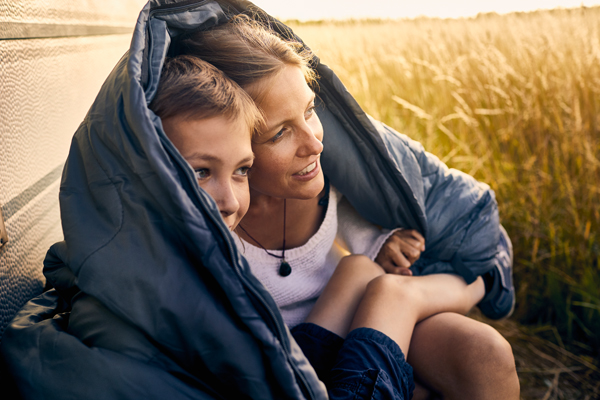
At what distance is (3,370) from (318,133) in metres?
1.05

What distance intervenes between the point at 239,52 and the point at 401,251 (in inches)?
37.4

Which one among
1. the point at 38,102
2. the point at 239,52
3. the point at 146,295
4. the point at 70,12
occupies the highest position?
the point at 70,12

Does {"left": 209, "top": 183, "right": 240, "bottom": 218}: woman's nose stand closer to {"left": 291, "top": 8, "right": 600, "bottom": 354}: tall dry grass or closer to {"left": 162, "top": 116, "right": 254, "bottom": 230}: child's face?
{"left": 162, "top": 116, "right": 254, "bottom": 230}: child's face

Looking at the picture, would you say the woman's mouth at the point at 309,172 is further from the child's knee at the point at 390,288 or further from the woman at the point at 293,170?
the child's knee at the point at 390,288

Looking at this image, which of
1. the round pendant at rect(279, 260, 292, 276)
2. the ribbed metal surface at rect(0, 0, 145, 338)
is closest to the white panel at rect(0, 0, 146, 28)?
the ribbed metal surface at rect(0, 0, 145, 338)

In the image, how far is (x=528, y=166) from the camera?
262 cm

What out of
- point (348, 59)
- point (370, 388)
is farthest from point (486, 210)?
point (348, 59)

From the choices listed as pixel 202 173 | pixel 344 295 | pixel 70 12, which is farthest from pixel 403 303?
pixel 70 12

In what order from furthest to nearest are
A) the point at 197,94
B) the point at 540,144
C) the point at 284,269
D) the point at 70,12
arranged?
the point at 540,144
the point at 70,12
the point at 284,269
the point at 197,94

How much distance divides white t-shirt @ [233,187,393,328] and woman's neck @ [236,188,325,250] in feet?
0.18

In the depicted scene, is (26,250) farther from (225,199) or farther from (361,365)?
(361,365)

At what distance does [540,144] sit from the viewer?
2.90m

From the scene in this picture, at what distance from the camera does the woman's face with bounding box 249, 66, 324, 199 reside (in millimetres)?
1400

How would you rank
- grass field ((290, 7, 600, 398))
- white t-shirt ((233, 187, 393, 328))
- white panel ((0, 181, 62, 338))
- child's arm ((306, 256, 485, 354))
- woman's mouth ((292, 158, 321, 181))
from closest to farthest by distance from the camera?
white panel ((0, 181, 62, 338)) < child's arm ((306, 256, 485, 354)) < woman's mouth ((292, 158, 321, 181)) < white t-shirt ((233, 187, 393, 328)) < grass field ((290, 7, 600, 398))
